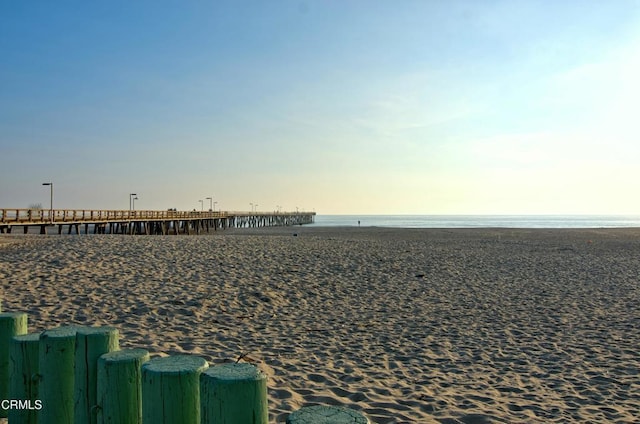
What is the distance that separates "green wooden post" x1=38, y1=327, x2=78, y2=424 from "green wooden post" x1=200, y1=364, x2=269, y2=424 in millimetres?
1123

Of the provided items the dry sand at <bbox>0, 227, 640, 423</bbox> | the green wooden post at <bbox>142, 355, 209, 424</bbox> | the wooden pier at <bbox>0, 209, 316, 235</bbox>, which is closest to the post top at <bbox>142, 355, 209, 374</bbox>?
the green wooden post at <bbox>142, 355, 209, 424</bbox>

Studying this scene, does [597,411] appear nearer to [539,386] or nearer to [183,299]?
[539,386]

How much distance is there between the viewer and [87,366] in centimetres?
239

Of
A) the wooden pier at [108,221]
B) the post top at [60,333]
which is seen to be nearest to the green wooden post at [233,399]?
the post top at [60,333]

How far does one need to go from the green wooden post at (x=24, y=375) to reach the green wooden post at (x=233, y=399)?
1.44 metres

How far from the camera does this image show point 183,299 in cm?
843

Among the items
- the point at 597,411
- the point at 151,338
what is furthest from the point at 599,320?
the point at 151,338

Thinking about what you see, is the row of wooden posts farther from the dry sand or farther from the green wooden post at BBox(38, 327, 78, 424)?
the dry sand

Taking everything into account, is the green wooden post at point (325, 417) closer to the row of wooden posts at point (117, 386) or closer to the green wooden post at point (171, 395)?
the row of wooden posts at point (117, 386)

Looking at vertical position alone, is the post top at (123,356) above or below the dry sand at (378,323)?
above

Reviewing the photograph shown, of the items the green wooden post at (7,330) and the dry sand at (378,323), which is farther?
the dry sand at (378,323)

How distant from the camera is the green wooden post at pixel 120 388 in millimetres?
2197

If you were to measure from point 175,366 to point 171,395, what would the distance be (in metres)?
0.12

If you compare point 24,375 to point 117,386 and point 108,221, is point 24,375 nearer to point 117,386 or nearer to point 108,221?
point 117,386
